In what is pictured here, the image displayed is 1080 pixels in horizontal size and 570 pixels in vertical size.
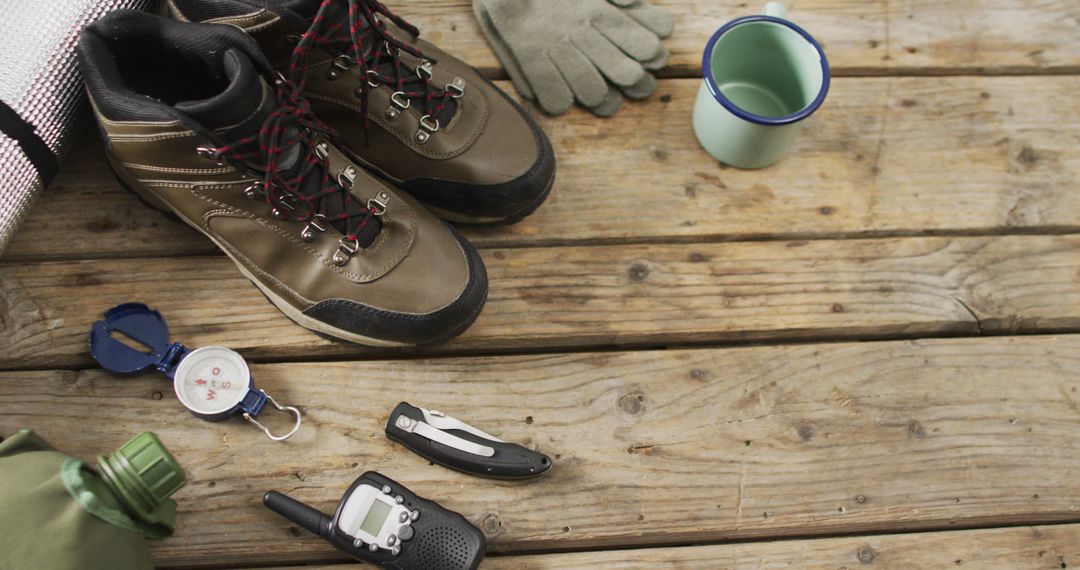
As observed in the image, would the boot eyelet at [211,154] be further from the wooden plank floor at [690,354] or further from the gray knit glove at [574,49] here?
the gray knit glove at [574,49]

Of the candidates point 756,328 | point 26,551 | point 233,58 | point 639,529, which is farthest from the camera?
point 756,328

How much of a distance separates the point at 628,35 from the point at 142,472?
32.1 inches

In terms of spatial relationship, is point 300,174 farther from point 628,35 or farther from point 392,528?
point 628,35

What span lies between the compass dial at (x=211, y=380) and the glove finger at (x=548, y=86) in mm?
511

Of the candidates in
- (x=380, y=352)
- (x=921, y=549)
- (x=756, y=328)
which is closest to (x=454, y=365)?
(x=380, y=352)

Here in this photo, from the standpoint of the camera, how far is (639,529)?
96 centimetres

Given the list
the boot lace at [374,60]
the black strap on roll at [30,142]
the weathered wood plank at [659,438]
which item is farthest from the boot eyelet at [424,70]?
the black strap on roll at [30,142]

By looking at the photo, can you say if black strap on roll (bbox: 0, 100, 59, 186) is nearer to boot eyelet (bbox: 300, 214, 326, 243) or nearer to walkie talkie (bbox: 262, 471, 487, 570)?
boot eyelet (bbox: 300, 214, 326, 243)

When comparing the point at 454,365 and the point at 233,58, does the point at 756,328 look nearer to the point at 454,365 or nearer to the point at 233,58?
the point at 454,365

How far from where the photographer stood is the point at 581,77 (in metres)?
1.16

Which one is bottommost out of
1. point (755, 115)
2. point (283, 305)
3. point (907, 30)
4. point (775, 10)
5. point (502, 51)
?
point (283, 305)

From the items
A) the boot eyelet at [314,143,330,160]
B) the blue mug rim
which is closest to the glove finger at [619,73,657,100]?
the blue mug rim

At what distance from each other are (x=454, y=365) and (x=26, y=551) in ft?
1.52

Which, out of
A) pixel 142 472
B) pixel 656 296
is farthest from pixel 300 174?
pixel 656 296
